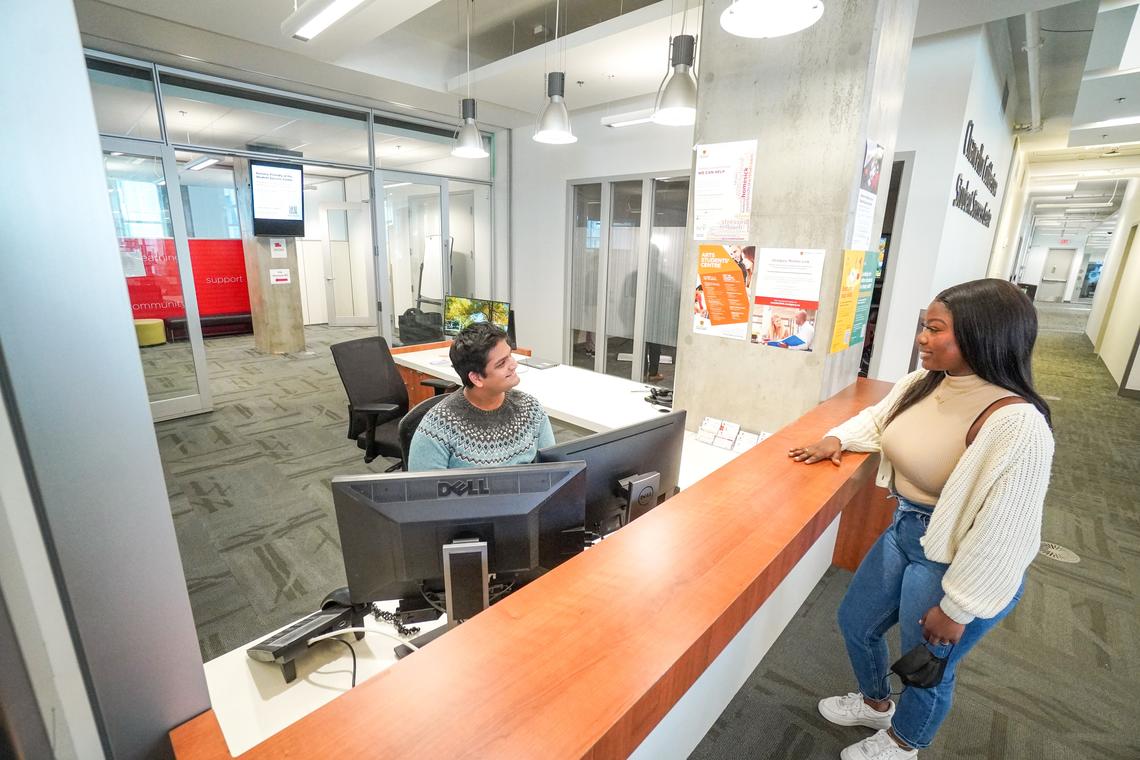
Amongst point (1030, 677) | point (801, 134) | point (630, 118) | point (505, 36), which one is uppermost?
point (505, 36)

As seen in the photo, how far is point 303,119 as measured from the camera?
5.29 metres

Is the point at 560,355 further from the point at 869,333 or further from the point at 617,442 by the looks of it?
the point at 617,442

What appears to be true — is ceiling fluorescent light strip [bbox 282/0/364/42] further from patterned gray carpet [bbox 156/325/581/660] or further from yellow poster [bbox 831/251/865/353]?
yellow poster [bbox 831/251/865/353]

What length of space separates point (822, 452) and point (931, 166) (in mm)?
3027

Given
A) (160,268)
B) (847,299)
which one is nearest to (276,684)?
(847,299)

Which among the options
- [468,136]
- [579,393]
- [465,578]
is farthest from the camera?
[468,136]

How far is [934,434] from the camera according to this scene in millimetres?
1456

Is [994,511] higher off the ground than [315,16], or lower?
lower

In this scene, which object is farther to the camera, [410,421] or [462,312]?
[462,312]

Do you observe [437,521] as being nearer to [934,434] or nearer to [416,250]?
[934,434]

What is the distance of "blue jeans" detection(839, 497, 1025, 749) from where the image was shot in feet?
4.70

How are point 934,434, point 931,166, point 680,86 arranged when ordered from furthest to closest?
point 931,166
point 680,86
point 934,434

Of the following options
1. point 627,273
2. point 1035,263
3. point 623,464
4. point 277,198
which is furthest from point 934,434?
point 1035,263

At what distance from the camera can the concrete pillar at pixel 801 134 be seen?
1844mm
